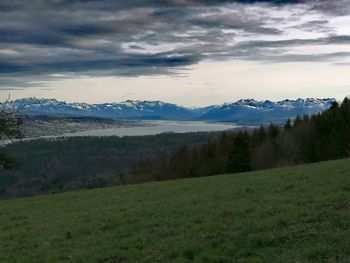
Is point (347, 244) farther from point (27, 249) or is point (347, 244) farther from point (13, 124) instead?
point (13, 124)

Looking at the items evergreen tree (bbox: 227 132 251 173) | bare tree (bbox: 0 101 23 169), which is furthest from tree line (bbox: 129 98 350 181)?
bare tree (bbox: 0 101 23 169)

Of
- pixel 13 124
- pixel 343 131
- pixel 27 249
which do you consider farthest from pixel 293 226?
pixel 343 131

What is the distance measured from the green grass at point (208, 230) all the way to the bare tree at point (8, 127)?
13.6 metres

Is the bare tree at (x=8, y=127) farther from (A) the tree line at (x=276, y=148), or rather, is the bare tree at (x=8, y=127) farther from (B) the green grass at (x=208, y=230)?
(A) the tree line at (x=276, y=148)

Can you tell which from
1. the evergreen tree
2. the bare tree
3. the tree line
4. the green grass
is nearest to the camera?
the green grass

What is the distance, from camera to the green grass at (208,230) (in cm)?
1283

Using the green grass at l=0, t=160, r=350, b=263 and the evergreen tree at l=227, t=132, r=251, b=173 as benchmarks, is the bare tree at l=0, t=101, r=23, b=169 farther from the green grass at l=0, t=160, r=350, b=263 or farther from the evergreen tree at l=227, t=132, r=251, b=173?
the evergreen tree at l=227, t=132, r=251, b=173

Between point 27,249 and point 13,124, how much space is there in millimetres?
23136

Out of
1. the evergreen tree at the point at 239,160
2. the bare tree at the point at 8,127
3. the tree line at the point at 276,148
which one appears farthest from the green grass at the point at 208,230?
the evergreen tree at the point at 239,160

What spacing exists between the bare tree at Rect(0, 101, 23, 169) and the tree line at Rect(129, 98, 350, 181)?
44577 millimetres

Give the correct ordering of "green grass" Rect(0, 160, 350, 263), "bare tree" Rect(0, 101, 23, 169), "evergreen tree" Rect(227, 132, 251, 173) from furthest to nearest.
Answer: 1. "evergreen tree" Rect(227, 132, 251, 173)
2. "bare tree" Rect(0, 101, 23, 169)
3. "green grass" Rect(0, 160, 350, 263)

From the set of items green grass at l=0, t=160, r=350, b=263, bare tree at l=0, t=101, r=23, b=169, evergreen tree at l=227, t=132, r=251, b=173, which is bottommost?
evergreen tree at l=227, t=132, r=251, b=173

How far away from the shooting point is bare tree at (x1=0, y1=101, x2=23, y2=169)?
124 ft

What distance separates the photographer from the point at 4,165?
39656mm
